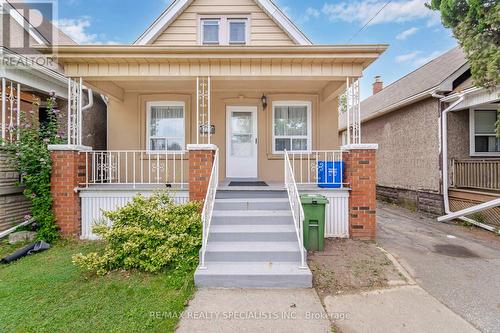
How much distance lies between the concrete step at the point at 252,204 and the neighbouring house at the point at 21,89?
14.6ft

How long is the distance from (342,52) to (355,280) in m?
4.20

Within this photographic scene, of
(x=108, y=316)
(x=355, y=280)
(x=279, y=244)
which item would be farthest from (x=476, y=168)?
(x=108, y=316)

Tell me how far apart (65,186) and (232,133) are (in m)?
4.22

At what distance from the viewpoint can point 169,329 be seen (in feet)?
9.02

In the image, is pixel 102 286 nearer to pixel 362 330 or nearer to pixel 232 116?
pixel 362 330

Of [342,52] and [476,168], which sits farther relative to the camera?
[476,168]

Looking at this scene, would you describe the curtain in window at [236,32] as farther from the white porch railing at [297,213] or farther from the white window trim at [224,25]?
the white porch railing at [297,213]

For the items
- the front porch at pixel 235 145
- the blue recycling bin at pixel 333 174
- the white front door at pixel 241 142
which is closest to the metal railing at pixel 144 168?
the front porch at pixel 235 145

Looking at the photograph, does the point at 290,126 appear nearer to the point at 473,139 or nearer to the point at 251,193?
the point at 251,193

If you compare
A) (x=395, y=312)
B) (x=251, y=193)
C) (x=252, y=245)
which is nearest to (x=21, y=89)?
(x=251, y=193)

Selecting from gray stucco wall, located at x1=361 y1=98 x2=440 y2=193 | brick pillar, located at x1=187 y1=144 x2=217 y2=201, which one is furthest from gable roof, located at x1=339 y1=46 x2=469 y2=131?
brick pillar, located at x1=187 y1=144 x2=217 y2=201

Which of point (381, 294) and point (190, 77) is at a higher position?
point (190, 77)

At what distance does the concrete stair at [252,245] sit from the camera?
367 centimetres

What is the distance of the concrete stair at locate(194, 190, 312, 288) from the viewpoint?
3.67m
